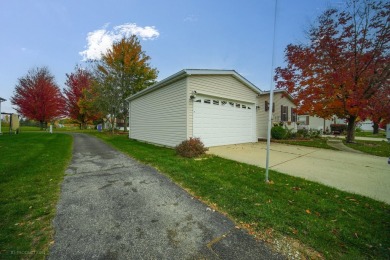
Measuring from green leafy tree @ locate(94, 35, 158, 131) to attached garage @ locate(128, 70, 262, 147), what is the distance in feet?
30.2

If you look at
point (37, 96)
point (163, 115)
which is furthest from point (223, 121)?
point (37, 96)

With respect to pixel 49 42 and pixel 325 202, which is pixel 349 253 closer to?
pixel 325 202

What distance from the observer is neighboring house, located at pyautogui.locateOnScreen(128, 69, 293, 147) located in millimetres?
8945

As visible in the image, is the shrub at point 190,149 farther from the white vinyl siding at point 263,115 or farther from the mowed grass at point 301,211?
the white vinyl siding at point 263,115

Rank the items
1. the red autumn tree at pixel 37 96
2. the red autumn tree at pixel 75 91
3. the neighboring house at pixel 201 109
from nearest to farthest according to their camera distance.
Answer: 1. the neighboring house at pixel 201 109
2. the red autumn tree at pixel 37 96
3. the red autumn tree at pixel 75 91

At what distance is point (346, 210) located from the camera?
10.0 feet

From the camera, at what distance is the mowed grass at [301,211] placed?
2.22 metres

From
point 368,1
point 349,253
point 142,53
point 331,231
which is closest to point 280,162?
point 331,231

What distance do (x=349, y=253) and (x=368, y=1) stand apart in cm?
1521

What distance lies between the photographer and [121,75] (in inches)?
875

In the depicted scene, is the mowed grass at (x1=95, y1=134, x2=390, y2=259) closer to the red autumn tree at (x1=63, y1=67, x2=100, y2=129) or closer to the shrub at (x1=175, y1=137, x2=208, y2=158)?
the shrub at (x1=175, y1=137, x2=208, y2=158)

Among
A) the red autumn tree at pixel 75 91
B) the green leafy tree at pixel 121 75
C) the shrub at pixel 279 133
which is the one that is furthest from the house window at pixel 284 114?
the red autumn tree at pixel 75 91

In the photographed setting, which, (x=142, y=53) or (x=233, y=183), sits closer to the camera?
(x=233, y=183)

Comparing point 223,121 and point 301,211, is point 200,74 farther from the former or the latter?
point 301,211
